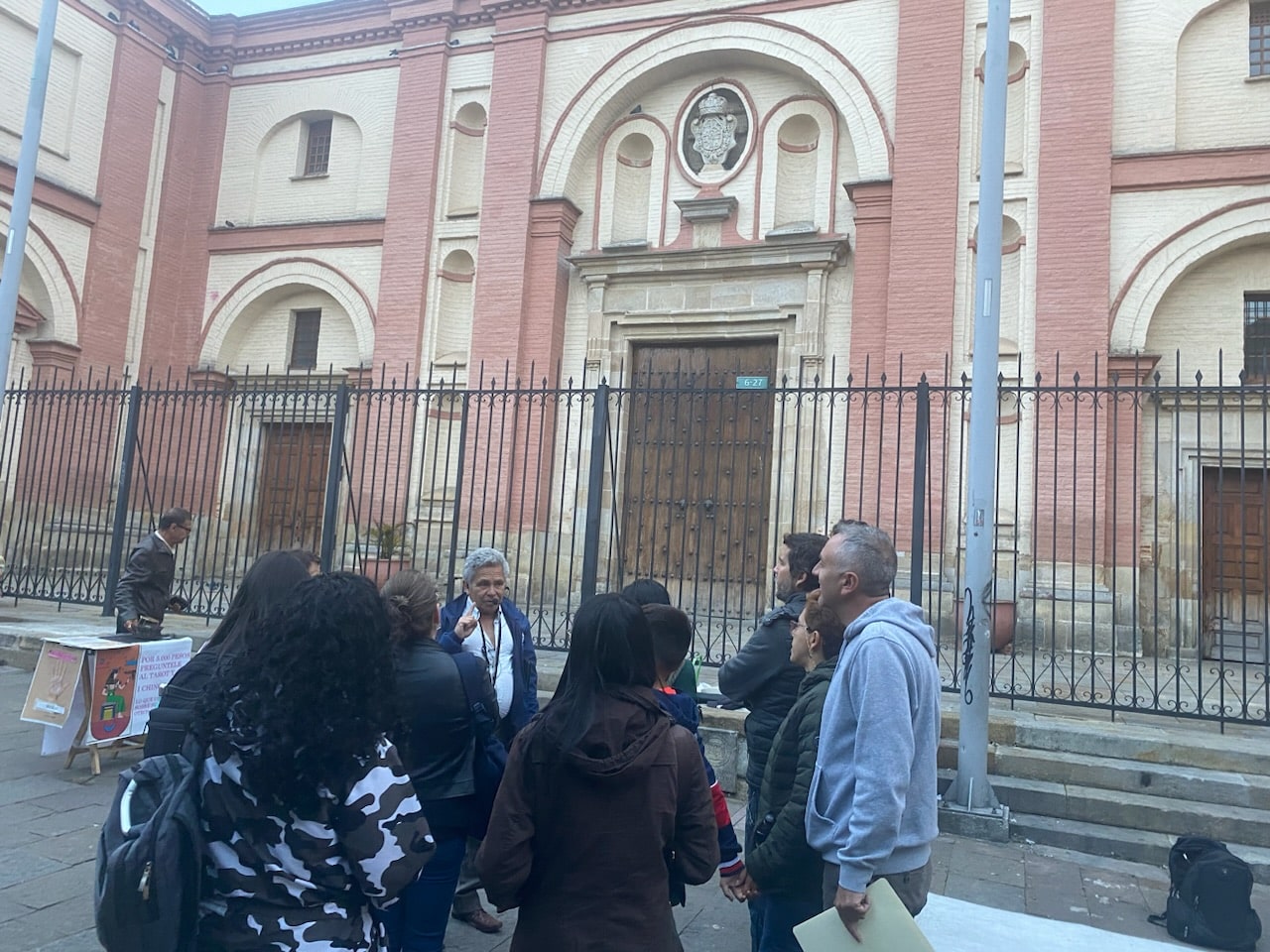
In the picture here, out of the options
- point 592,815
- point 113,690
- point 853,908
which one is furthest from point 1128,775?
point 113,690

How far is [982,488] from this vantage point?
5828 millimetres

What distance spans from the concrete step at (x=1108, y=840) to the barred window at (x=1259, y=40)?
31.0ft

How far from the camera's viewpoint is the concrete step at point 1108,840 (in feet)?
17.1

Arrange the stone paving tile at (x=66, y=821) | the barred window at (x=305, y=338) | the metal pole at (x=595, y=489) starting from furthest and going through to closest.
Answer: the barred window at (x=305, y=338) < the metal pole at (x=595, y=489) < the stone paving tile at (x=66, y=821)

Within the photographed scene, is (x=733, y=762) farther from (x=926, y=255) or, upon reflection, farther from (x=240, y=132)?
(x=240, y=132)

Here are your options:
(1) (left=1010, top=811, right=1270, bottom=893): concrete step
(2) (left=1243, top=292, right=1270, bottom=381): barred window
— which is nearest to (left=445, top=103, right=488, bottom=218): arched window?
(2) (left=1243, top=292, right=1270, bottom=381): barred window

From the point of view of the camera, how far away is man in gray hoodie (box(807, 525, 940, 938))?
2.40 metres

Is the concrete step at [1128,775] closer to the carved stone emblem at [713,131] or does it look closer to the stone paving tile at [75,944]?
the stone paving tile at [75,944]

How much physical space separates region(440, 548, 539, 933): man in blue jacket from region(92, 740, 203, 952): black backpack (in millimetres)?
2030

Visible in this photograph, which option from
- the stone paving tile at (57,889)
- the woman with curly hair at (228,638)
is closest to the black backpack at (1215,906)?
the woman with curly hair at (228,638)

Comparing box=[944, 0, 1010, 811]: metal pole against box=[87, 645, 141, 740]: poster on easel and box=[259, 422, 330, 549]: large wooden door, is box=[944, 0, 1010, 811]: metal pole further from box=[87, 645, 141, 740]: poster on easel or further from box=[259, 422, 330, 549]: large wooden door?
box=[259, 422, 330, 549]: large wooden door

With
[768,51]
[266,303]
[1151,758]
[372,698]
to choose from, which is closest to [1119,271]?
[768,51]

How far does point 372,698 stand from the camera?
6.98 feet

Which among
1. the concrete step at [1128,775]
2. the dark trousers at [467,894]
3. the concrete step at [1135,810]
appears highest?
the concrete step at [1128,775]
